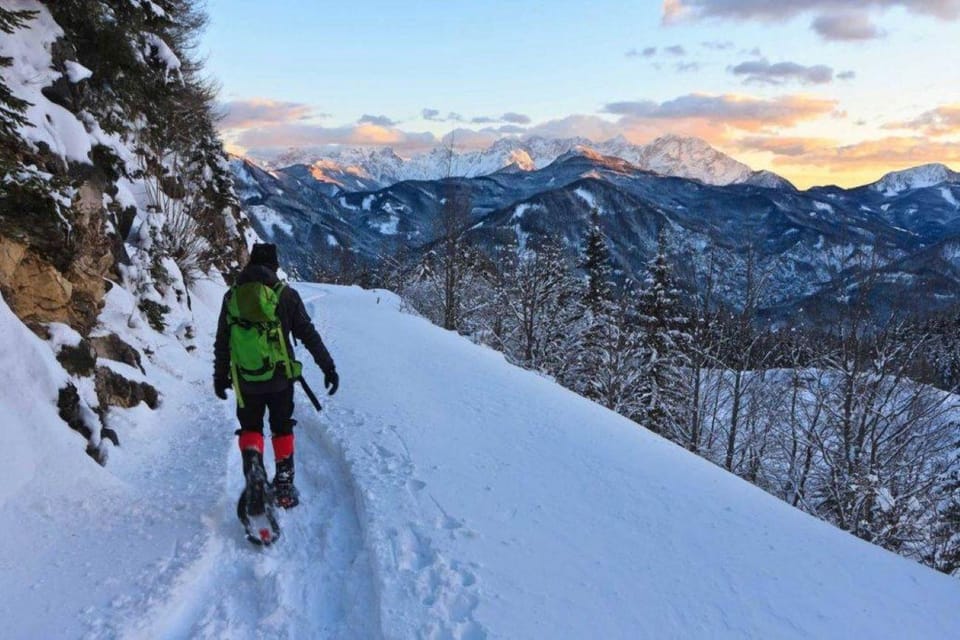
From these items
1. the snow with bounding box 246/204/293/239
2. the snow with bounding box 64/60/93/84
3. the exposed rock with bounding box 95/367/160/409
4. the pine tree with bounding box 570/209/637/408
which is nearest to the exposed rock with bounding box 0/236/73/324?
the exposed rock with bounding box 95/367/160/409

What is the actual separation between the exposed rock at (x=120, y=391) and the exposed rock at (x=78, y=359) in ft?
0.74

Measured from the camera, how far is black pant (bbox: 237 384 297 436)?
4.19 meters

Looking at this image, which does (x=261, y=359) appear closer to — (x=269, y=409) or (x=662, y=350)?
(x=269, y=409)

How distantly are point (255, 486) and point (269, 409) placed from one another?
545 millimetres

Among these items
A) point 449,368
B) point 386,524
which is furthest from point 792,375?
point 386,524

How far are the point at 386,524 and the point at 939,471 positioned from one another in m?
20.2

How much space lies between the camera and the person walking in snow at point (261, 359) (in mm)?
4043

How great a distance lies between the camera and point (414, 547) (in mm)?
4023

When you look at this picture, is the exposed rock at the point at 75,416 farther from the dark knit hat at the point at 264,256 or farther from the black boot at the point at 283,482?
the dark knit hat at the point at 264,256

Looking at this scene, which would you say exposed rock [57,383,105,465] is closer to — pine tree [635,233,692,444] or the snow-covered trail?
the snow-covered trail

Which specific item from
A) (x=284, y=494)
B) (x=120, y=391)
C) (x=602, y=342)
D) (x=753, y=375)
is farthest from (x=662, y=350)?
(x=284, y=494)

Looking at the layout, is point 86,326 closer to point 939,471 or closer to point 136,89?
point 136,89

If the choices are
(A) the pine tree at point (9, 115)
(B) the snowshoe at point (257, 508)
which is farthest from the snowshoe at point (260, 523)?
(A) the pine tree at point (9, 115)

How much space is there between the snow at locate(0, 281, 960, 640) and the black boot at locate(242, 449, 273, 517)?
281mm
